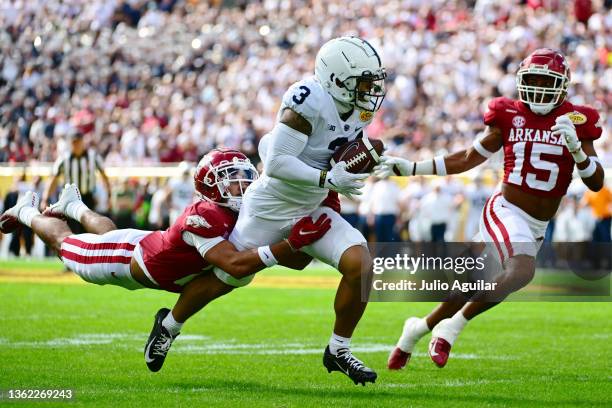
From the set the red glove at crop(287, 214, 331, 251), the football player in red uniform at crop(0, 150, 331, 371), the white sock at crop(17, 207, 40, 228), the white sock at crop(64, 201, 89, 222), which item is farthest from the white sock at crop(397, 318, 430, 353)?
the white sock at crop(17, 207, 40, 228)

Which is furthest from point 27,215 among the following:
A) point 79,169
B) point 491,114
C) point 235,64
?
point 235,64

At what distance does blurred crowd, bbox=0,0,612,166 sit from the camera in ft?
56.7

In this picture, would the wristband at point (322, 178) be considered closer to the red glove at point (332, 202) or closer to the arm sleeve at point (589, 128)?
the red glove at point (332, 202)

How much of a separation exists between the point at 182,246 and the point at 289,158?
850mm

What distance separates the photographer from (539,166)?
6.57 metres

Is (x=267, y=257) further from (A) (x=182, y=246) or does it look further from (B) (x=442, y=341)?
(B) (x=442, y=341)

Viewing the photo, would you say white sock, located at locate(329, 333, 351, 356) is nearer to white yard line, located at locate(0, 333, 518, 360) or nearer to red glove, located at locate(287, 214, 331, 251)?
red glove, located at locate(287, 214, 331, 251)

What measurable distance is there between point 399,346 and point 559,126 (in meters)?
1.50

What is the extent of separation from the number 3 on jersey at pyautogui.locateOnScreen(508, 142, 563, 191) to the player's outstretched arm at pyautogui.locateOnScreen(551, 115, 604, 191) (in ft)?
0.37

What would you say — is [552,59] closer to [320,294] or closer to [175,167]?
[320,294]

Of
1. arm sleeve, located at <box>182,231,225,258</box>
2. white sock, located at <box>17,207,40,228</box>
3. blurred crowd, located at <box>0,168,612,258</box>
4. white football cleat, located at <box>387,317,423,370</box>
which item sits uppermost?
arm sleeve, located at <box>182,231,225,258</box>

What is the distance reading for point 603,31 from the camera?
17266 millimetres

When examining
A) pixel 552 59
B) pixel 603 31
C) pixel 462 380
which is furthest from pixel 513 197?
pixel 603 31

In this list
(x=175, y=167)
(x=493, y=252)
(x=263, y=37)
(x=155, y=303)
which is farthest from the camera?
(x=263, y=37)
